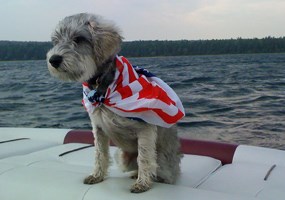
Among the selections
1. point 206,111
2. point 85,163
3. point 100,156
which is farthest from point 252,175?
point 206,111

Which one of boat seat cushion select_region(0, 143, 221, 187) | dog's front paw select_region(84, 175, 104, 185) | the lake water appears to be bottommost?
the lake water

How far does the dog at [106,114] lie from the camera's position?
3.31 m

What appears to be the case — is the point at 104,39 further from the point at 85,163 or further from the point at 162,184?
the point at 85,163

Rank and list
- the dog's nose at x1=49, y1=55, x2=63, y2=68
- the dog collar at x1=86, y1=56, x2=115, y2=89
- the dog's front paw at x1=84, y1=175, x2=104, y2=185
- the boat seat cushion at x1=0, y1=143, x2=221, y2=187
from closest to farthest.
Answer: the dog's nose at x1=49, y1=55, x2=63, y2=68, the dog collar at x1=86, y1=56, x2=115, y2=89, the dog's front paw at x1=84, y1=175, x2=104, y2=185, the boat seat cushion at x1=0, y1=143, x2=221, y2=187

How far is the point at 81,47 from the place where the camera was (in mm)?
3330

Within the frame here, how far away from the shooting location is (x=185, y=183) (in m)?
3.99

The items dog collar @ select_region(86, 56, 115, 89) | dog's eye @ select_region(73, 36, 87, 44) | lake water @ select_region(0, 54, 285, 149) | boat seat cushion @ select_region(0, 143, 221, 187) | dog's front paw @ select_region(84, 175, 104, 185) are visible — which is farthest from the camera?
lake water @ select_region(0, 54, 285, 149)

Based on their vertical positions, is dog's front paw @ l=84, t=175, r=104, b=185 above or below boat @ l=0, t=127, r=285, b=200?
above

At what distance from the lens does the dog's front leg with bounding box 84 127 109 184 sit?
3.85 meters

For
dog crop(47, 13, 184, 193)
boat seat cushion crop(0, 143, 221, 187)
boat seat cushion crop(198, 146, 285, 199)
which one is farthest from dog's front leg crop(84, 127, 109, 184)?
boat seat cushion crop(198, 146, 285, 199)

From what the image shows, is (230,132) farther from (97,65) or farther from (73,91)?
(73,91)

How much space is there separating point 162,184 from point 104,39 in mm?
1350

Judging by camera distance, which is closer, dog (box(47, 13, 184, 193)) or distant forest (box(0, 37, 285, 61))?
dog (box(47, 13, 184, 193))

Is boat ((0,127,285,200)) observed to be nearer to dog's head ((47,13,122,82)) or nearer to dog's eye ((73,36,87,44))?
dog's head ((47,13,122,82))
